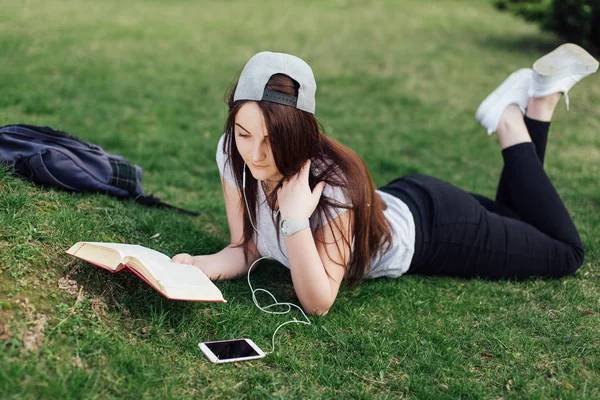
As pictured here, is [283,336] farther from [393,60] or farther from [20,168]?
[393,60]

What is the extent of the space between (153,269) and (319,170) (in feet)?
3.30

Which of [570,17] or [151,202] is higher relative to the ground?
[570,17]

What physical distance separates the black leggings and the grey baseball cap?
1299 millimetres

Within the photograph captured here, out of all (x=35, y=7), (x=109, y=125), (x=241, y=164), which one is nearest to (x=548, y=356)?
(x=241, y=164)

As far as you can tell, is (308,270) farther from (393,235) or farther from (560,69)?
(560,69)

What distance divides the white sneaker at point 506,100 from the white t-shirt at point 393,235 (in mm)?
927

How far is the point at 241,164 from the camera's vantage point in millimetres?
3416

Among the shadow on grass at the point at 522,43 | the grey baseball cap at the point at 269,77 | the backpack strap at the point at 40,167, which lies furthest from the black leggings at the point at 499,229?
the shadow on grass at the point at 522,43

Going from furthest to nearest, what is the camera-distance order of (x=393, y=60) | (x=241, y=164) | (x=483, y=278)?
(x=393, y=60), (x=483, y=278), (x=241, y=164)

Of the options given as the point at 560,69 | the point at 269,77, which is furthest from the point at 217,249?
the point at 560,69

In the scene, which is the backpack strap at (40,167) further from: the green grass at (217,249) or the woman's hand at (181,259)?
the woman's hand at (181,259)

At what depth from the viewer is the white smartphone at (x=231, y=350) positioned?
2.91 meters

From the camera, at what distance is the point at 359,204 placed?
330 centimetres

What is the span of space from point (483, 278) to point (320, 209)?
4.91 ft
